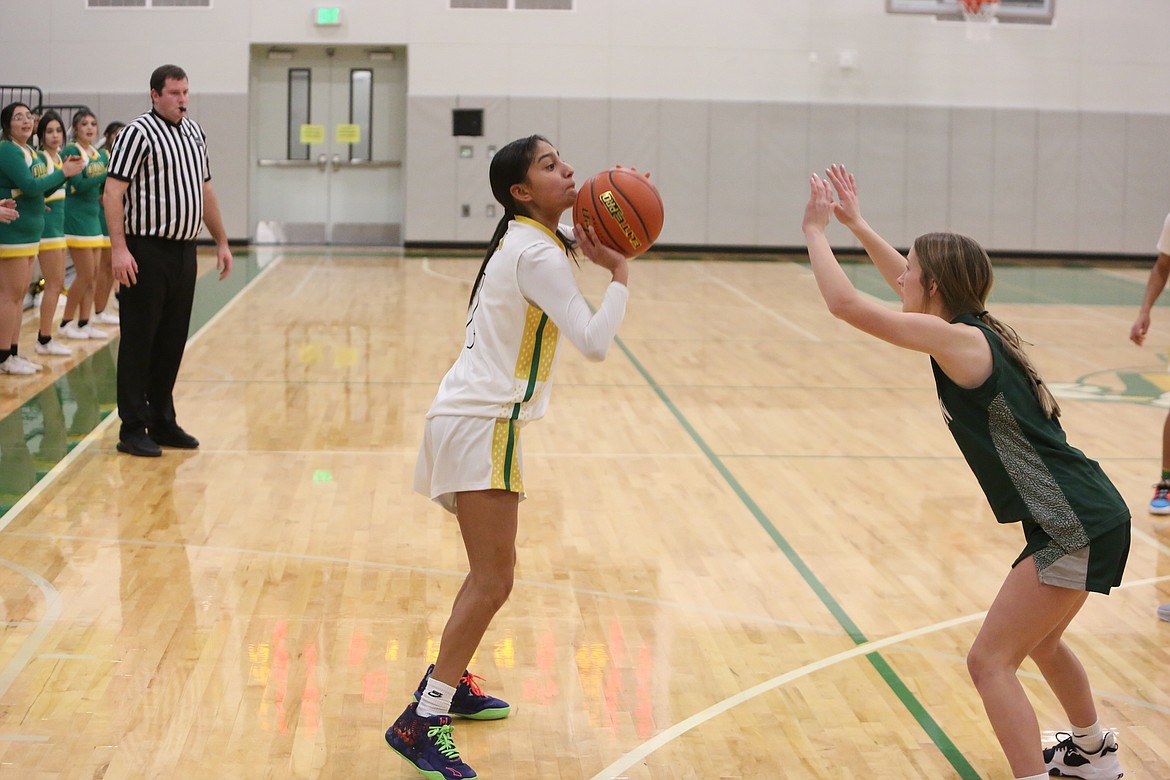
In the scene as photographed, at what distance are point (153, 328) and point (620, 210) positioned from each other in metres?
4.05

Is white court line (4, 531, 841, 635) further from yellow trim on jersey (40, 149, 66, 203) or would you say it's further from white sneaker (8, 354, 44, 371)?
yellow trim on jersey (40, 149, 66, 203)

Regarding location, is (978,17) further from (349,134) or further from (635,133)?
(349,134)

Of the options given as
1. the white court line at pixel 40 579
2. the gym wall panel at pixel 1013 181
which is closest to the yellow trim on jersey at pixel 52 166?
the white court line at pixel 40 579

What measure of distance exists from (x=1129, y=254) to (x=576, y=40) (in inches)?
361

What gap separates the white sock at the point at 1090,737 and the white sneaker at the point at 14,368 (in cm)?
744

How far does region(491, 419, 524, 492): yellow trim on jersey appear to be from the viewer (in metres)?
3.37

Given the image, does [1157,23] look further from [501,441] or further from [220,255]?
[501,441]

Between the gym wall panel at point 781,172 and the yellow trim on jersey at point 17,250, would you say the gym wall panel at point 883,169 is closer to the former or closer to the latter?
the gym wall panel at point 781,172

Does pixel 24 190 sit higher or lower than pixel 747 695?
higher

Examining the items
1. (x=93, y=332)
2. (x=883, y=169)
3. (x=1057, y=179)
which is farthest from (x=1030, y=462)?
(x=1057, y=179)

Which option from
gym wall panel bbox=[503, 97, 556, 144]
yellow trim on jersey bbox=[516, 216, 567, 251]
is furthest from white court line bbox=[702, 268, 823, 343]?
yellow trim on jersey bbox=[516, 216, 567, 251]

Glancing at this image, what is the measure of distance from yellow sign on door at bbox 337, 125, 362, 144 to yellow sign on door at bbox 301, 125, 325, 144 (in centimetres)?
25

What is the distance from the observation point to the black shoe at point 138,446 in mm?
6820

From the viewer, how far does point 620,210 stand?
135 inches
